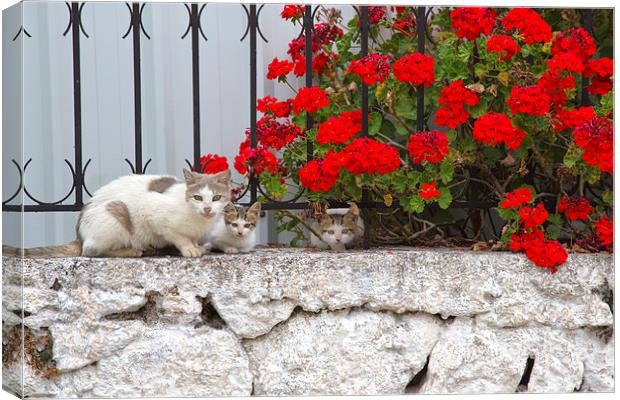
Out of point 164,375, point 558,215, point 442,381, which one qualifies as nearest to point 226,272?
point 164,375

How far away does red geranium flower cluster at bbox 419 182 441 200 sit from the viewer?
409 cm

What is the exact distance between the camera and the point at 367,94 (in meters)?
4.27

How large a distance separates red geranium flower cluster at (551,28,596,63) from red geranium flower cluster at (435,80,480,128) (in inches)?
17.9

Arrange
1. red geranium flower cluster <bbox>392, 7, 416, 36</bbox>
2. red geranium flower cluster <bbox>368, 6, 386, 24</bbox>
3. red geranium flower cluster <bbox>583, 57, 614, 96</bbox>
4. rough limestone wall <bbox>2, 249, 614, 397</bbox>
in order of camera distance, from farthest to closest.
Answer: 1. red geranium flower cluster <bbox>392, 7, 416, 36</bbox>
2. red geranium flower cluster <bbox>368, 6, 386, 24</bbox>
3. red geranium flower cluster <bbox>583, 57, 614, 96</bbox>
4. rough limestone wall <bbox>2, 249, 614, 397</bbox>

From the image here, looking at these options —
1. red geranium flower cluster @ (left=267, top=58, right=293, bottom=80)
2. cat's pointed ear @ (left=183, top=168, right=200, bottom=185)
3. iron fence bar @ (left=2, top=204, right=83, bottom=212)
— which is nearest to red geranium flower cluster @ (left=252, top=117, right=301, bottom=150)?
red geranium flower cluster @ (left=267, top=58, right=293, bottom=80)

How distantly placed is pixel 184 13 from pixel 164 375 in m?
1.94

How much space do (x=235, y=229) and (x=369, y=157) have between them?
0.72 meters

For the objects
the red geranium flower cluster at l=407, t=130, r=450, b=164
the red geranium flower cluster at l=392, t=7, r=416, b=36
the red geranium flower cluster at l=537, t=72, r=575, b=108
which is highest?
the red geranium flower cluster at l=392, t=7, r=416, b=36

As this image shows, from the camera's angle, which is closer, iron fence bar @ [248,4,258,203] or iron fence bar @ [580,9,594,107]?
iron fence bar @ [248,4,258,203]

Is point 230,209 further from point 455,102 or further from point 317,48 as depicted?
point 455,102

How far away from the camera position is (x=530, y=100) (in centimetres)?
402

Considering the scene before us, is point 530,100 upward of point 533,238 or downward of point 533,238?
upward

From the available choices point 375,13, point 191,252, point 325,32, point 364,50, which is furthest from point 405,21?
point 191,252

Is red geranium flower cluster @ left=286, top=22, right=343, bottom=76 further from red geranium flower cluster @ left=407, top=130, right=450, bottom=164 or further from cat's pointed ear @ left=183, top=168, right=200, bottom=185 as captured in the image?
cat's pointed ear @ left=183, top=168, right=200, bottom=185
